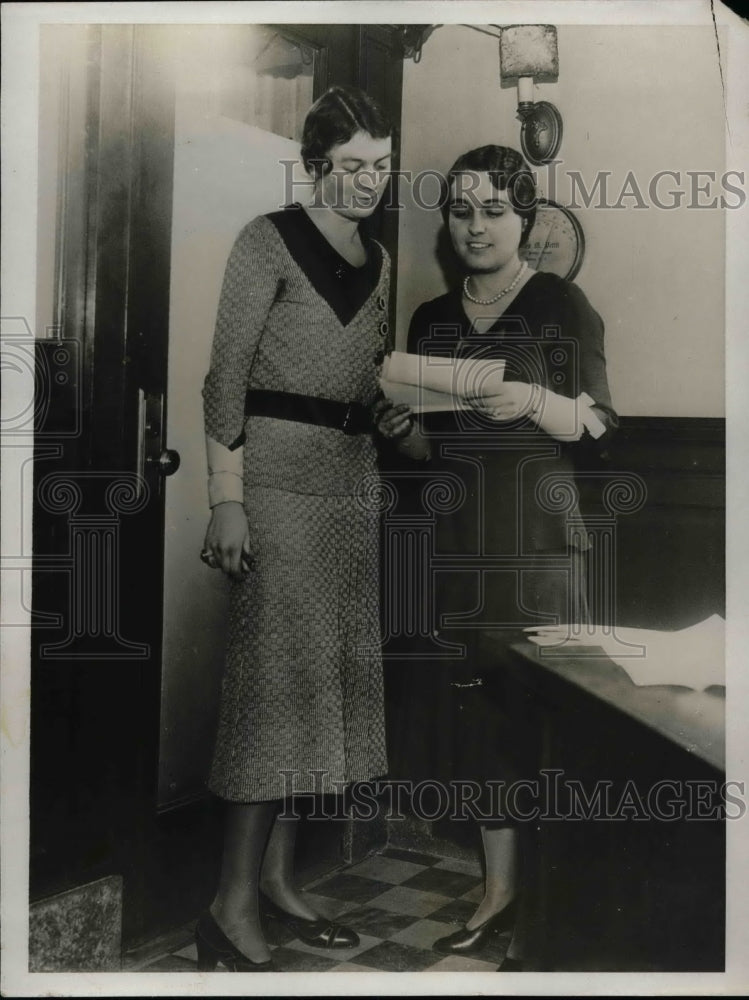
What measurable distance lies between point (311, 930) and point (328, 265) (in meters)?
1.36

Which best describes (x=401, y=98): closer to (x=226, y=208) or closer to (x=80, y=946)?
(x=226, y=208)

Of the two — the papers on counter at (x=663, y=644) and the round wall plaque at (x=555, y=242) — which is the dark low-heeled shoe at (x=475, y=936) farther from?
the round wall plaque at (x=555, y=242)

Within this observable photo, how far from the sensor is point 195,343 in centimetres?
201

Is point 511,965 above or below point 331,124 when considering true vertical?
below

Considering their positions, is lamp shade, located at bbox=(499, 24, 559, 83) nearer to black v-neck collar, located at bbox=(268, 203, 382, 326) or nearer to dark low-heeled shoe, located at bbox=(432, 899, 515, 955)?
black v-neck collar, located at bbox=(268, 203, 382, 326)

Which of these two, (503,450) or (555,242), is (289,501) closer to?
(503,450)

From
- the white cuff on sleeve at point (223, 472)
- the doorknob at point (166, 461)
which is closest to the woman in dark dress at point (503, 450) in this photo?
the white cuff on sleeve at point (223, 472)

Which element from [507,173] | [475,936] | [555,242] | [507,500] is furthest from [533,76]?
[475,936]

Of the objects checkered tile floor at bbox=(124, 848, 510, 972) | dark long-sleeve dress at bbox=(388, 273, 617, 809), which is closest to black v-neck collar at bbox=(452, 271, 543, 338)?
dark long-sleeve dress at bbox=(388, 273, 617, 809)

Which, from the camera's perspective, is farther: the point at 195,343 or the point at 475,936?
the point at 475,936

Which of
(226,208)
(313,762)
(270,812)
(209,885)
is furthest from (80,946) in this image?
(226,208)

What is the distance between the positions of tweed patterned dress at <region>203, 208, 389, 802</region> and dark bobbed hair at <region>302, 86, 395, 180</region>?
111mm

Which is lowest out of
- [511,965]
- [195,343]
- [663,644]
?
[511,965]

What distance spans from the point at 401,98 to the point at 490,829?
5.05ft
